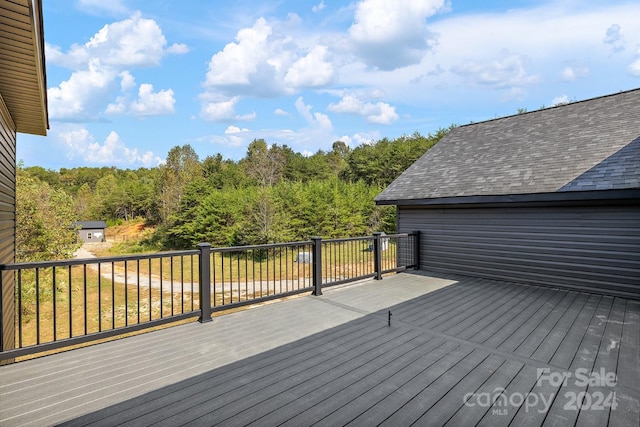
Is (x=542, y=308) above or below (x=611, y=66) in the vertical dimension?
below

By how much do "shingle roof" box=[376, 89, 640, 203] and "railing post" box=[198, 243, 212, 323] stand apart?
4849 mm

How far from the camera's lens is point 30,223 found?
11492 millimetres

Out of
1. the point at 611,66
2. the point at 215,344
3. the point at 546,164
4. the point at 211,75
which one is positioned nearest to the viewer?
the point at 215,344

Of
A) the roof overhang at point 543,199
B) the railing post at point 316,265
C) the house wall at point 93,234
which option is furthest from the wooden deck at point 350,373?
the house wall at point 93,234

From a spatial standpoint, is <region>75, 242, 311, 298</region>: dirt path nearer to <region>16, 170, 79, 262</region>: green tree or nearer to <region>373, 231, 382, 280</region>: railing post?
<region>16, 170, 79, 262</region>: green tree

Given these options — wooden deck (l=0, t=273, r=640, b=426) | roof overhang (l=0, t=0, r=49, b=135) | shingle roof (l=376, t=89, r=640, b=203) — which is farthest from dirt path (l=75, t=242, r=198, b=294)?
shingle roof (l=376, t=89, r=640, b=203)

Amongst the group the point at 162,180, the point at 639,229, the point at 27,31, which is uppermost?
the point at 162,180

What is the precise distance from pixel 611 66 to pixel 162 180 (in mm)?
33519

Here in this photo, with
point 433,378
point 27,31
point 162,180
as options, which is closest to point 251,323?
point 433,378

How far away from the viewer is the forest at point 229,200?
12852 mm

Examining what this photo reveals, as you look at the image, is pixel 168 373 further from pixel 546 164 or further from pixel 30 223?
pixel 30 223

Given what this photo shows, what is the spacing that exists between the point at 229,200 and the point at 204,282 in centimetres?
1793

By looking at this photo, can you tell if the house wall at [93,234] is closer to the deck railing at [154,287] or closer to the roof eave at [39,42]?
the deck railing at [154,287]

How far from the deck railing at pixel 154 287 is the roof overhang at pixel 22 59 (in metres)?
1.88
